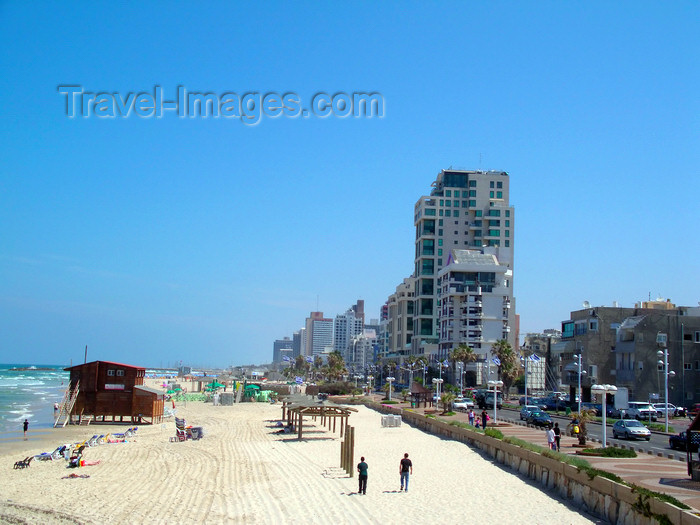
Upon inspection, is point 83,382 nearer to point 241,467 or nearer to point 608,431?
point 241,467

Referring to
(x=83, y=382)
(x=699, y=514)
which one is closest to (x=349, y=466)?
(x=699, y=514)

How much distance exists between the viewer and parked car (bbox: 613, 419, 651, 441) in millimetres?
33281

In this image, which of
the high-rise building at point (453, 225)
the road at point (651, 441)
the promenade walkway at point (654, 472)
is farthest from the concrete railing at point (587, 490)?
the high-rise building at point (453, 225)

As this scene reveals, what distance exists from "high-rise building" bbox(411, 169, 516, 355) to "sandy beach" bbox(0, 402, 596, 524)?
267 ft

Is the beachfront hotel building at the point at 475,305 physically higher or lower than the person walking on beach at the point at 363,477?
higher

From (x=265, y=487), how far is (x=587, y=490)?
1039 cm

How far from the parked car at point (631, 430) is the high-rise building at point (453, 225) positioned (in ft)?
269

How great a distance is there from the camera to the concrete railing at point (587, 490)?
14.2m

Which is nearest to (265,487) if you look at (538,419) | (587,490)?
(587,490)

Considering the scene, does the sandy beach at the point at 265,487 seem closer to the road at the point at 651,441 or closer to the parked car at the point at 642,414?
the road at the point at 651,441

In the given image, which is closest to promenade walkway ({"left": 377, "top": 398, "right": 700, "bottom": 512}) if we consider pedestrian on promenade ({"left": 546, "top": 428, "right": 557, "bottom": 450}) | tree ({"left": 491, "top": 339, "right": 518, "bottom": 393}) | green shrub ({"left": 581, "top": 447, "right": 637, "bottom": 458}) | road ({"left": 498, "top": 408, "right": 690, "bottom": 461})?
green shrub ({"left": 581, "top": 447, "right": 637, "bottom": 458})

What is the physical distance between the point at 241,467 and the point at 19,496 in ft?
27.4

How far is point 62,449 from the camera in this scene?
3031 centimetres

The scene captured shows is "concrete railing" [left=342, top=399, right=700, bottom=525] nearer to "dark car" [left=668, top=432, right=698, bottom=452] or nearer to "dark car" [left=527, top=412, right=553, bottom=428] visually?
"dark car" [left=668, top=432, right=698, bottom=452]
